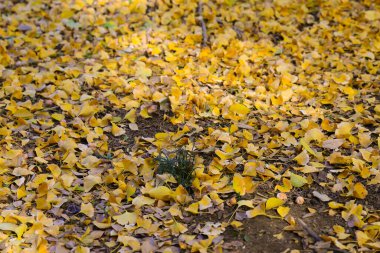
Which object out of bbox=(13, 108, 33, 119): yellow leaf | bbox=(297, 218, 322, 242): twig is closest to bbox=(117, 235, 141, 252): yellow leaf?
bbox=(297, 218, 322, 242): twig

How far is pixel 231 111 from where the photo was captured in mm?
3885

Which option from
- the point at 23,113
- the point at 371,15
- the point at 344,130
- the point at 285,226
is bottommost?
the point at 285,226

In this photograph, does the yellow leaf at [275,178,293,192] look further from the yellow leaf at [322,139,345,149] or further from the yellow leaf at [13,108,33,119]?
the yellow leaf at [13,108,33,119]

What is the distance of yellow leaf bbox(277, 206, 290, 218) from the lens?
292 cm

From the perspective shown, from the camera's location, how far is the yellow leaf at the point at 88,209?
3043 mm

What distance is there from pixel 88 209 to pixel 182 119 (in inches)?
41.5

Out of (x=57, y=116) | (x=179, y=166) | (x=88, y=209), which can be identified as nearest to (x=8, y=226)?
(x=88, y=209)

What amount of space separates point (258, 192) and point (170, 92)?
1303 millimetres

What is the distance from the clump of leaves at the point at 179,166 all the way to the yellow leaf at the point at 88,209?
1.59ft

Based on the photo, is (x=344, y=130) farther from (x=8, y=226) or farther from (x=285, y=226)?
(x=8, y=226)

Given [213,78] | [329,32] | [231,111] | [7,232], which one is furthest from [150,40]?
[7,232]

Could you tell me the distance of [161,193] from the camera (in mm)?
3094

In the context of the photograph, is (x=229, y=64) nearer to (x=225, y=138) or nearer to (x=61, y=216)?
(x=225, y=138)

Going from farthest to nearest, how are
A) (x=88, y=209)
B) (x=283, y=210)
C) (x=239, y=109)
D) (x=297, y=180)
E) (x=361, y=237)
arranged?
(x=239, y=109), (x=297, y=180), (x=88, y=209), (x=283, y=210), (x=361, y=237)
